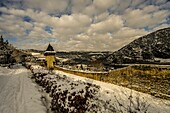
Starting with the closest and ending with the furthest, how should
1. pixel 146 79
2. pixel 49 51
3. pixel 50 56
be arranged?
pixel 146 79
pixel 49 51
pixel 50 56

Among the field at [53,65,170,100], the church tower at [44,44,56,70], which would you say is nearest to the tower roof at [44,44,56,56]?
the church tower at [44,44,56,70]

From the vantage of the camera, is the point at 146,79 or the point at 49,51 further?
the point at 49,51

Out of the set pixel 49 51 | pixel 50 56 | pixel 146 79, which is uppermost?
pixel 49 51

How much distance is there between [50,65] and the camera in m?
26.1

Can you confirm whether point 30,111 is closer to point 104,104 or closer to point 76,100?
point 76,100

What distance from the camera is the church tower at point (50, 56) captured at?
25317 millimetres

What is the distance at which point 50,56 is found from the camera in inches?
1009

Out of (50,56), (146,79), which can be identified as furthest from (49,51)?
(146,79)

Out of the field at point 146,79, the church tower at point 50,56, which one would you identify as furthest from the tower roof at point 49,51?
the field at point 146,79

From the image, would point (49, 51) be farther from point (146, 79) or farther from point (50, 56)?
point (146, 79)

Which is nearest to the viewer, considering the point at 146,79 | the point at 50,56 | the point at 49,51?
the point at 146,79

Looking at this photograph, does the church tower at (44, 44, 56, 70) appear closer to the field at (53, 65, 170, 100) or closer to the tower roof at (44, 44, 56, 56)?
the tower roof at (44, 44, 56, 56)

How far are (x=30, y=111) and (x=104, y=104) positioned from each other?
149 inches

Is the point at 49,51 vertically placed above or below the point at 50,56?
above
